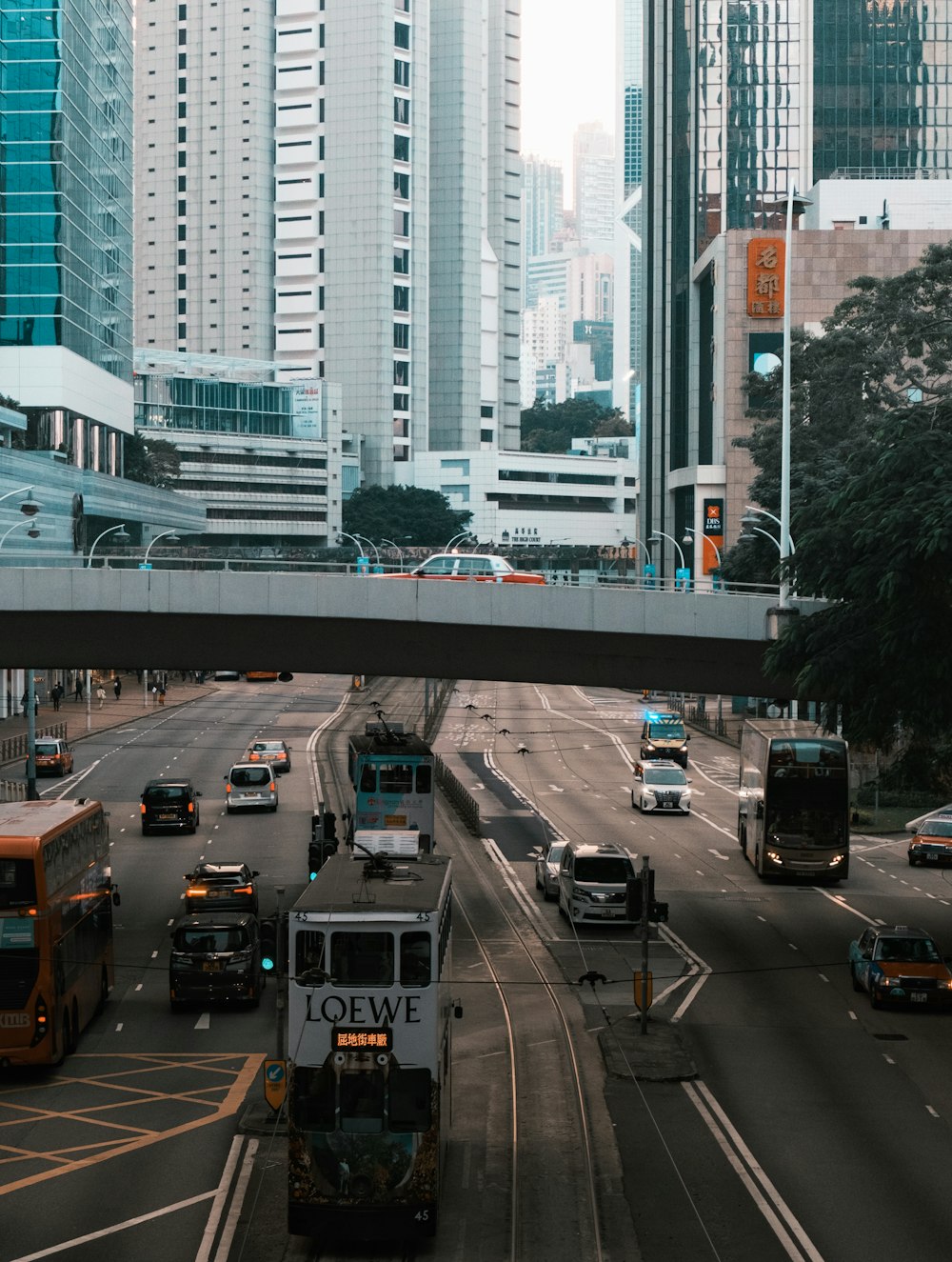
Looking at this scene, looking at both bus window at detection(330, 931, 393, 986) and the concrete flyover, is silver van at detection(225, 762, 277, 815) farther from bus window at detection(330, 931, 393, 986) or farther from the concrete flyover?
bus window at detection(330, 931, 393, 986)

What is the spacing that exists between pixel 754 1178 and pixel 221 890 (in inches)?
776

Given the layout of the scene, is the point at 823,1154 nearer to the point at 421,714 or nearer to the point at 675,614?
the point at 675,614

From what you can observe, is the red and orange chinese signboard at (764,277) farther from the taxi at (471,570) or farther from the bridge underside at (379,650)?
the bridge underside at (379,650)

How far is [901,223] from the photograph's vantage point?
145 meters

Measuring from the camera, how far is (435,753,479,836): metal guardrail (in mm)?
62594

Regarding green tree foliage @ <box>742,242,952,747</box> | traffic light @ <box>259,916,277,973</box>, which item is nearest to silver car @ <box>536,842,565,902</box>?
green tree foliage @ <box>742,242,952,747</box>

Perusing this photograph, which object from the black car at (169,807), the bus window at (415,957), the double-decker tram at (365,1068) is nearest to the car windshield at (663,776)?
the black car at (169,807)

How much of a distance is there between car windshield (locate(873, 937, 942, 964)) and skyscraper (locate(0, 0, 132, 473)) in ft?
346

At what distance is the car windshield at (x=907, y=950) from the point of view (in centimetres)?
3431

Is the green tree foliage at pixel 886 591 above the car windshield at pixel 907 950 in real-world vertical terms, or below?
above

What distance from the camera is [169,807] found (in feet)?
198

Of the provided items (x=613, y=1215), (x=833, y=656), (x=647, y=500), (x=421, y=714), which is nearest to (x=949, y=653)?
(x=833, y=656)

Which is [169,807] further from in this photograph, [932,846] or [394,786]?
[932,846]

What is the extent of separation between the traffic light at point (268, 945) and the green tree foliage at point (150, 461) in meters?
142
